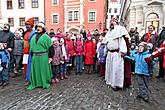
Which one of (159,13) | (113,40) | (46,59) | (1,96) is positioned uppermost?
(159,13)

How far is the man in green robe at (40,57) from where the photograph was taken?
7.14 metres

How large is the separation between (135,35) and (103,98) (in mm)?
7816

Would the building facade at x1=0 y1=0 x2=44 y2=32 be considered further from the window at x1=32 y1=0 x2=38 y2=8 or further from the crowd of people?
the crowd of people

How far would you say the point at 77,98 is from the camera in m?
5.98

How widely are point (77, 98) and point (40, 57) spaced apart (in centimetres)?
191

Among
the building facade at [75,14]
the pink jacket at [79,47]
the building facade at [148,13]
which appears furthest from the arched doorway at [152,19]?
the pink jacket at [79,47]

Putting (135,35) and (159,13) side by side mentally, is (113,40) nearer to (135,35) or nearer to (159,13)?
(135,35)

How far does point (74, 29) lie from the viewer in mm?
39531

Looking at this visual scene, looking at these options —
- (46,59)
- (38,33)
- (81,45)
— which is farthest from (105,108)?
(81,45)

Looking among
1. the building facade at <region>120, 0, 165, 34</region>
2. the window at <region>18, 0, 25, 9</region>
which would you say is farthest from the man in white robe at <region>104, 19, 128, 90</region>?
the window at <region>18, 0, 25, 9</region>

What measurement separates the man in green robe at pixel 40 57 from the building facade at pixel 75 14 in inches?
1253

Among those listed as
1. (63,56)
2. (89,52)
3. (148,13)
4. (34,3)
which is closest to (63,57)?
(63,56)

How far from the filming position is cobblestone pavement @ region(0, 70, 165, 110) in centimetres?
534

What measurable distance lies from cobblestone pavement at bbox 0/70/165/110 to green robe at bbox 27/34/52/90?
26cm
